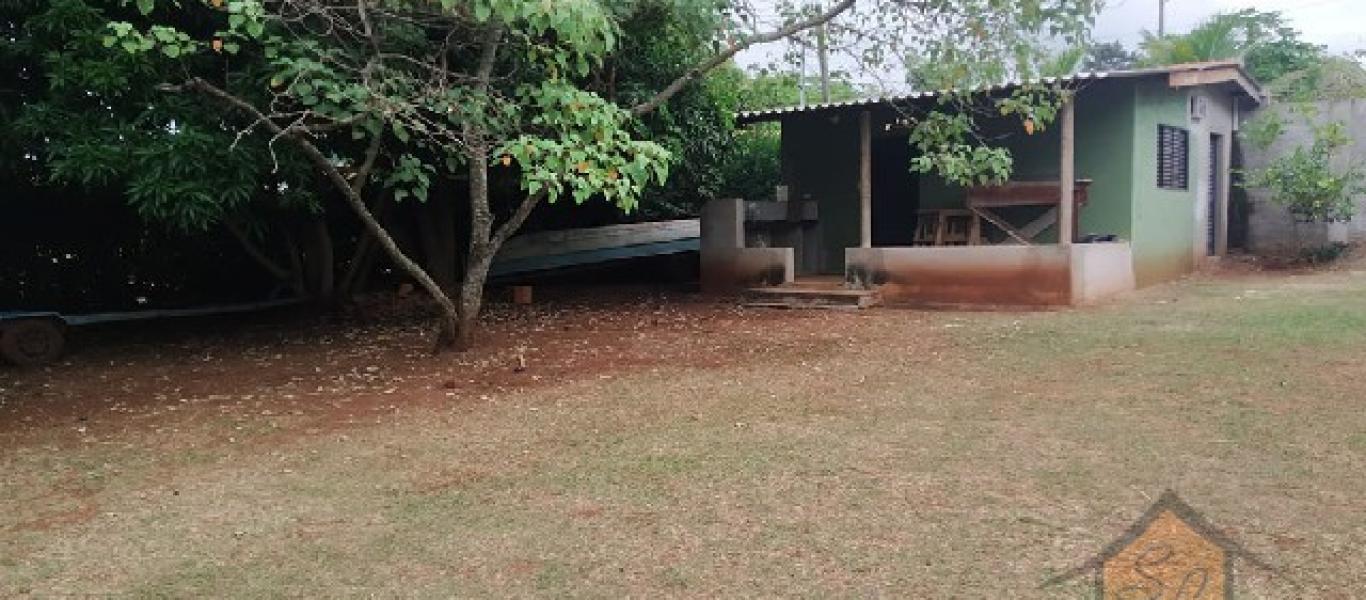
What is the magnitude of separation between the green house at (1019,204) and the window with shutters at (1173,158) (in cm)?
3

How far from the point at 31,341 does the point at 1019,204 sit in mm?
9833

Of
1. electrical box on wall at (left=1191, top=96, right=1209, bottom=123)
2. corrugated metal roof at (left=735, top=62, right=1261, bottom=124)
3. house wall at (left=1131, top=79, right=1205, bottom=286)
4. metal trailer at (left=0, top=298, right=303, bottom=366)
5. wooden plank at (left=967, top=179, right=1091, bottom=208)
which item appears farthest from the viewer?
electrical box on wall at (left=1191, top=96, right=1209, bottom=123)

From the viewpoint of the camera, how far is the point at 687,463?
431cm

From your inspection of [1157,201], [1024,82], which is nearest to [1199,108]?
[1157,201]

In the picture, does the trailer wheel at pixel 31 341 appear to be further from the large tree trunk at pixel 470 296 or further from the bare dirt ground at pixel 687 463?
the large tree trunk at pixel 470 296

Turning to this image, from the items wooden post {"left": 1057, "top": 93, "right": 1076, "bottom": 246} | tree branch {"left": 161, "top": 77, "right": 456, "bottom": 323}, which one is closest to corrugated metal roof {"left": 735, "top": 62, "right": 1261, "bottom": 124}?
wooden post {"left": 1057, "top": 93, "right": 1076, "bottom": 246}

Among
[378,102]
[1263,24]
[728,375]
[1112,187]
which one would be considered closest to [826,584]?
[728,375]

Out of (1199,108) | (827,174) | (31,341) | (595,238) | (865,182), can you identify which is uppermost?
(1199,108)

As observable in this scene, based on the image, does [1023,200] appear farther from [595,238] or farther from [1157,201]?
[595,238]

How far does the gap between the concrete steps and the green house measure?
24 cm

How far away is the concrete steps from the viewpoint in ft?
34.1

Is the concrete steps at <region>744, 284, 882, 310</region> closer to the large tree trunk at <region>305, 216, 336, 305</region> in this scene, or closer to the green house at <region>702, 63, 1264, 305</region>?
the green house at <region>702, 63, 1264, 305</region>

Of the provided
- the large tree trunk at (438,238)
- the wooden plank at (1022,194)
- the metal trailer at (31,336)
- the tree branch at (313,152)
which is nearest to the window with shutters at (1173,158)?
the wooden plank at (1022,194)

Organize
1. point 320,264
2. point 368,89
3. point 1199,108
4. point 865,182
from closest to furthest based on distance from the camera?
point 368,89 → point 320,264 → point 865,182 → point 1199,108
